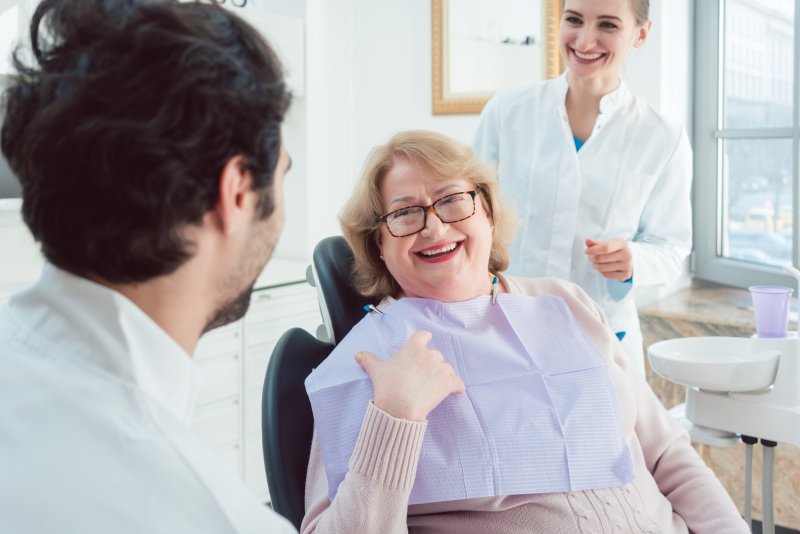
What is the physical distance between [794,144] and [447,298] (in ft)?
5.93

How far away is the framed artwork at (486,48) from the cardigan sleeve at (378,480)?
7.60ft

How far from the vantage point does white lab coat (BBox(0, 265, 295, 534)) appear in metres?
0.67

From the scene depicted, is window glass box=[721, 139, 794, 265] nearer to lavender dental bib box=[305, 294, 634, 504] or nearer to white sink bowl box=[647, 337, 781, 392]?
white sink bowl box=[647, 337, 781, 392]

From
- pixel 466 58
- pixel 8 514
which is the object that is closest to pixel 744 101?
pixel 466 58

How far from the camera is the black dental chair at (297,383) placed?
4.60 ft

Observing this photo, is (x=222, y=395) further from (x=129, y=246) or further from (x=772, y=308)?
(x=129, y=246)

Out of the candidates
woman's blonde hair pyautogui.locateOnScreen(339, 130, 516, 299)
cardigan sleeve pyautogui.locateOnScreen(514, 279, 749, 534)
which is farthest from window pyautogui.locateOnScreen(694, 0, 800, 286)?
woman's blonde hair pyautogui.locateOnScreen(339, 130, 516, 299)

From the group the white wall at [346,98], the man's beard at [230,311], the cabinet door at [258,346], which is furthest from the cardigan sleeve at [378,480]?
the white wall at [346,98]

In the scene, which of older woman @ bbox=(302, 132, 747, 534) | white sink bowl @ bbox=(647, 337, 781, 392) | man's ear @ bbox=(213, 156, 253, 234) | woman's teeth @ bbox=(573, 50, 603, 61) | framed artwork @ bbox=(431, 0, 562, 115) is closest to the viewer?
man's ear @ bbox=(213, 156, 253, 234)

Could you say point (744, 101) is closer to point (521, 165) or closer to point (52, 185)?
point (521, 165)

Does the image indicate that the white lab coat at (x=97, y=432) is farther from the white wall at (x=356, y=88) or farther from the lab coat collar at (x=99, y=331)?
the white wall at (x=356, y=88)

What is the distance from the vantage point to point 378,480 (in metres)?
1.26

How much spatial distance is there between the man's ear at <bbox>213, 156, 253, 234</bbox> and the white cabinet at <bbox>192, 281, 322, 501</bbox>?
82.2 inches

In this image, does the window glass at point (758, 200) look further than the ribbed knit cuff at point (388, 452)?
Yes
